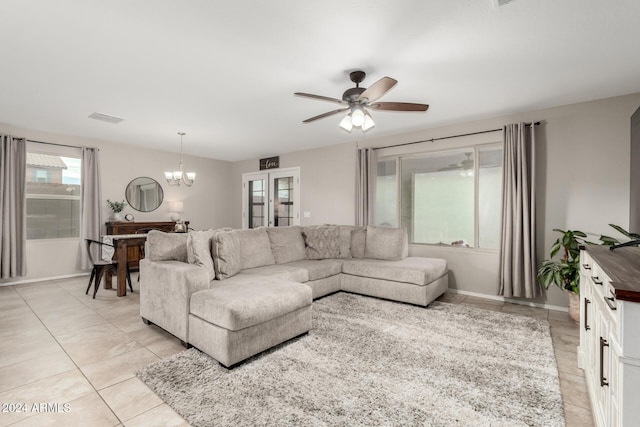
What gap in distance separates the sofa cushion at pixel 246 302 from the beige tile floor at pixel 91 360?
0.56 meters

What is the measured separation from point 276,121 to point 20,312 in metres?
3.93

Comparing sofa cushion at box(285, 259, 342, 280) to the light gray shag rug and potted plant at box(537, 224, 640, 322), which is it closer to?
the light gray shag rug

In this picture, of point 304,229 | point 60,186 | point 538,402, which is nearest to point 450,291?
point 304,229

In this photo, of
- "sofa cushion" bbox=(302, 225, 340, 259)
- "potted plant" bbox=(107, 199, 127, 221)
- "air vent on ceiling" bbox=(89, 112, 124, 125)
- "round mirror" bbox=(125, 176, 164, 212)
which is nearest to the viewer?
"air vent on ceiling" bbox=(89, 112, 124, 125)

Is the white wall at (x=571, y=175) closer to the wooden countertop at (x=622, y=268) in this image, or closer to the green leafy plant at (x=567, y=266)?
the green leafy plant at (x=567, y=266)

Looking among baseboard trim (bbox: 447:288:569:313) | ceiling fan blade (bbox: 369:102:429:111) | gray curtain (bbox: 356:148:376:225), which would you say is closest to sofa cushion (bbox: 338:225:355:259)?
gray curtain (bbox: 356:148:376:225)

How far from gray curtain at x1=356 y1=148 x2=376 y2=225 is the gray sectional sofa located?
→ 577 millimetres

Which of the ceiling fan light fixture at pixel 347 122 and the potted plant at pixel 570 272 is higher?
the ceiling fan light fixture at pixel 347 122

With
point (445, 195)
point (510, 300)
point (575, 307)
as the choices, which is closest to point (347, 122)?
point (445, 195)

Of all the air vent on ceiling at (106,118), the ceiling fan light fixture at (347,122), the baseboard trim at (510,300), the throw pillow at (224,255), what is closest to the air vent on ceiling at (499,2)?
the ceiling fan light fixture at (347,122)

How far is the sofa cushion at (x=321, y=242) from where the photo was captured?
4.56 m

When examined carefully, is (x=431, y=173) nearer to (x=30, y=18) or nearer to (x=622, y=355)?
(x=622, y=355)

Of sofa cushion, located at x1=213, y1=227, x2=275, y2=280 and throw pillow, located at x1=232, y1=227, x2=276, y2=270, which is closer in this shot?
sofa cushion, located at x1=213, y1=227, x2=275, y2=280

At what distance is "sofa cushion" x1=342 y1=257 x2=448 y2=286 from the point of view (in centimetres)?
370
